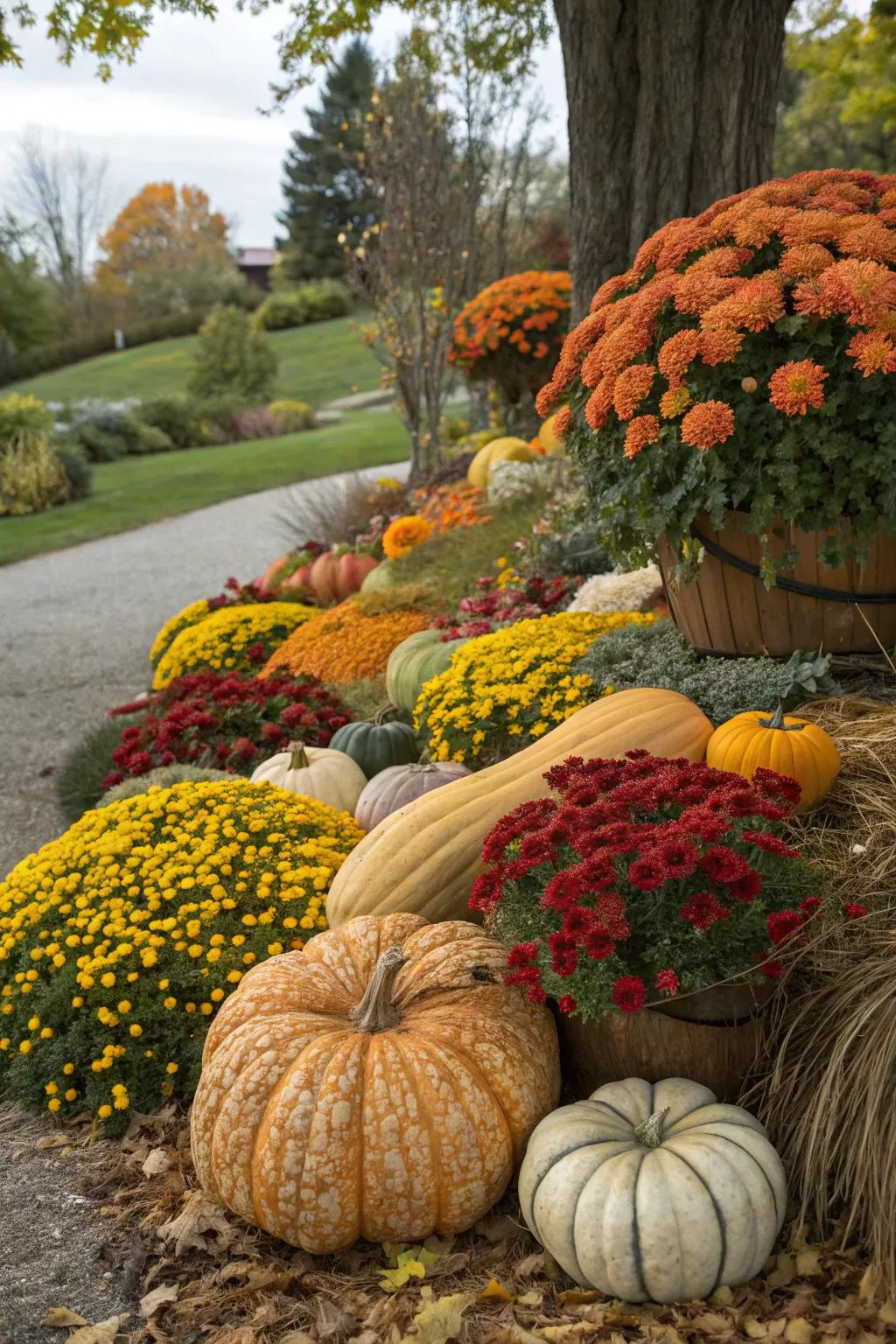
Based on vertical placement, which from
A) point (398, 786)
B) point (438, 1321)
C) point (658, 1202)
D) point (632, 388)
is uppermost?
point (632, 388)

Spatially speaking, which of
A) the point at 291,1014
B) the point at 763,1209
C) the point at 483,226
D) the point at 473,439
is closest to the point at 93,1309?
the point at 291,1014

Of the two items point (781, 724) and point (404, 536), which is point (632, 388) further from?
point (404, 536)

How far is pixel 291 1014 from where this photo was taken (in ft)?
8.15

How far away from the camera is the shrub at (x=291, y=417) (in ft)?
77.6

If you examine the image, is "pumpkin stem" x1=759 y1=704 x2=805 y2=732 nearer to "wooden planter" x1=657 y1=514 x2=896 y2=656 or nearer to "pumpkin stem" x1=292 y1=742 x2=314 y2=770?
"wooden planter" x1=657 y1=514 x2=896 y2=656

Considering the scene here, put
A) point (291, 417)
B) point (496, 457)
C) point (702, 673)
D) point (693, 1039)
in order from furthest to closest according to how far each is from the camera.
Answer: point (291, 417) → point (496, 457) → point (702, 673) → point (693, 1039)

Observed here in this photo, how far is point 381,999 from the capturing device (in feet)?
7.90

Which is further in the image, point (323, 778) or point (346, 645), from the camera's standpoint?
point (346, 645)

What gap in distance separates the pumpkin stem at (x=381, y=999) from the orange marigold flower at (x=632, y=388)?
1.74 m

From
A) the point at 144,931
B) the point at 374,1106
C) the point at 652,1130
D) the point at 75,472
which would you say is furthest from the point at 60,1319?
the point at 75,472

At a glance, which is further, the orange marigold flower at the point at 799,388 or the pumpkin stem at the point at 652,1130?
the orange marigold flower at the point at 799,388

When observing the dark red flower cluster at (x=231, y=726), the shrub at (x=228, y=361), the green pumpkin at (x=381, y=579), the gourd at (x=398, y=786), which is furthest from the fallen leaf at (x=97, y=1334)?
the shrub at (x=228, y=361)

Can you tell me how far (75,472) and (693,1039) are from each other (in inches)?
621

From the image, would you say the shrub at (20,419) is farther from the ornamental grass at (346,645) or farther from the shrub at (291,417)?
the ornamental grass at (346,645)
